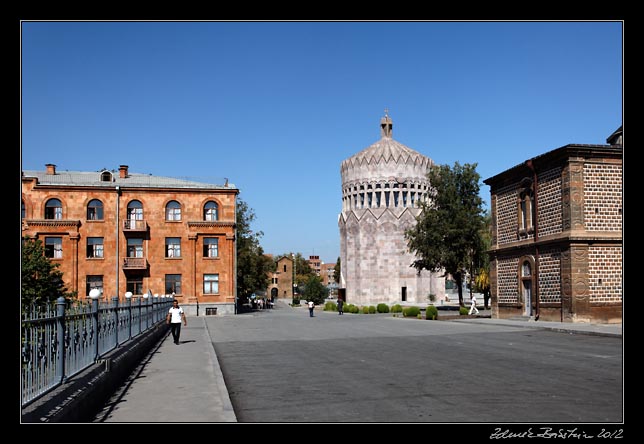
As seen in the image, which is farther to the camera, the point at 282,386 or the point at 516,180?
the point at 516,180

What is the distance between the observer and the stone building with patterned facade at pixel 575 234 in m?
30.9

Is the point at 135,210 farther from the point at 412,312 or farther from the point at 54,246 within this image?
the point at 412,312

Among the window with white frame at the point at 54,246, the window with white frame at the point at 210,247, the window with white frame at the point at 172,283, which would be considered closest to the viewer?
the window with white frame at the point at 54,246

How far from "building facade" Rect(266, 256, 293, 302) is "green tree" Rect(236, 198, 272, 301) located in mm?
80465

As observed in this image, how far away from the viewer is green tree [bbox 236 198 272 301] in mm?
66494

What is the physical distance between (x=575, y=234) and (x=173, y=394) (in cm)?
2469

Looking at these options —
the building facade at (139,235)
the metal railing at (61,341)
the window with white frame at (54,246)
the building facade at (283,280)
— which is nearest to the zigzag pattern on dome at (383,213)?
the building facade at (139,235)

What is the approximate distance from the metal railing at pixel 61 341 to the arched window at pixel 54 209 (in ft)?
130

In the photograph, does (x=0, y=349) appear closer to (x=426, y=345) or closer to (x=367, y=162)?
(x=426, y=345)

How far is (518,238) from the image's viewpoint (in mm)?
36906

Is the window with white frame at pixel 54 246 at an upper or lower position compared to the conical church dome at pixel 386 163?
lower

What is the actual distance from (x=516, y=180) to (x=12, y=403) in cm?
3432

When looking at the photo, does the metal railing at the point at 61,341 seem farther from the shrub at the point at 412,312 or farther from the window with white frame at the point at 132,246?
the window with white frame at the point at 132,246

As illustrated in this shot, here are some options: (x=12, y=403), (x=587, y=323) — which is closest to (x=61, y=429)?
(x=12, y=403)
